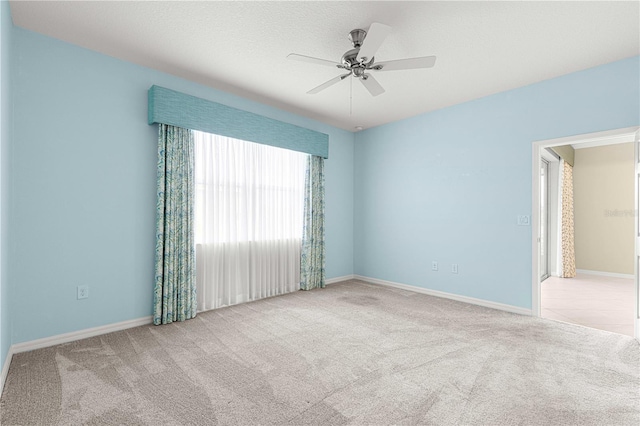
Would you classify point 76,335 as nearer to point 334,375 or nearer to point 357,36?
point 334,375

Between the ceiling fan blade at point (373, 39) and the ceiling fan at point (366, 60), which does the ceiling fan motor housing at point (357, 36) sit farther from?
the ceiling fan blade at point (373, 39)

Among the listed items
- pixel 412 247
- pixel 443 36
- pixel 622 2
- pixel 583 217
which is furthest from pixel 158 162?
pixel 583 217

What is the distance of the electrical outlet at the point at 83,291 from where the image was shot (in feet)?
9.33

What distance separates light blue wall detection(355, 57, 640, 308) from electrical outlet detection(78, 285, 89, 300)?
13.3 feet

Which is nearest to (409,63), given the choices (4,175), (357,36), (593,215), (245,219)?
(357,36)

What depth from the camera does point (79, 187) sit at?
2.85m

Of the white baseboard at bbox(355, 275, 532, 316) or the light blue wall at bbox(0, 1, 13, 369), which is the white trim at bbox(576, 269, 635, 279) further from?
the light blue wall at bbox(0, 1, 13, 369)

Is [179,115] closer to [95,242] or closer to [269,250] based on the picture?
[95,242]

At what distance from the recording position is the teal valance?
323 centimetres

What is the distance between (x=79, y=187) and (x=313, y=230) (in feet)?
10.0

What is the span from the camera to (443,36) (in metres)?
2.65

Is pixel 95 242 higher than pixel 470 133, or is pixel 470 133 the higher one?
pixel 470 133

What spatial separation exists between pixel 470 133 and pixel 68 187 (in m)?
4.69

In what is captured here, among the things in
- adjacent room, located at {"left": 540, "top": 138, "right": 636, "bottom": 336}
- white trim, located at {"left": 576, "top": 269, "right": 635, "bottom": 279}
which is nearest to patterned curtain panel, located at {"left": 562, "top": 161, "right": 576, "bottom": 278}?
adjacent room, located at {"left": 540, "top": 138, "right": 636, "bottom": 336}
